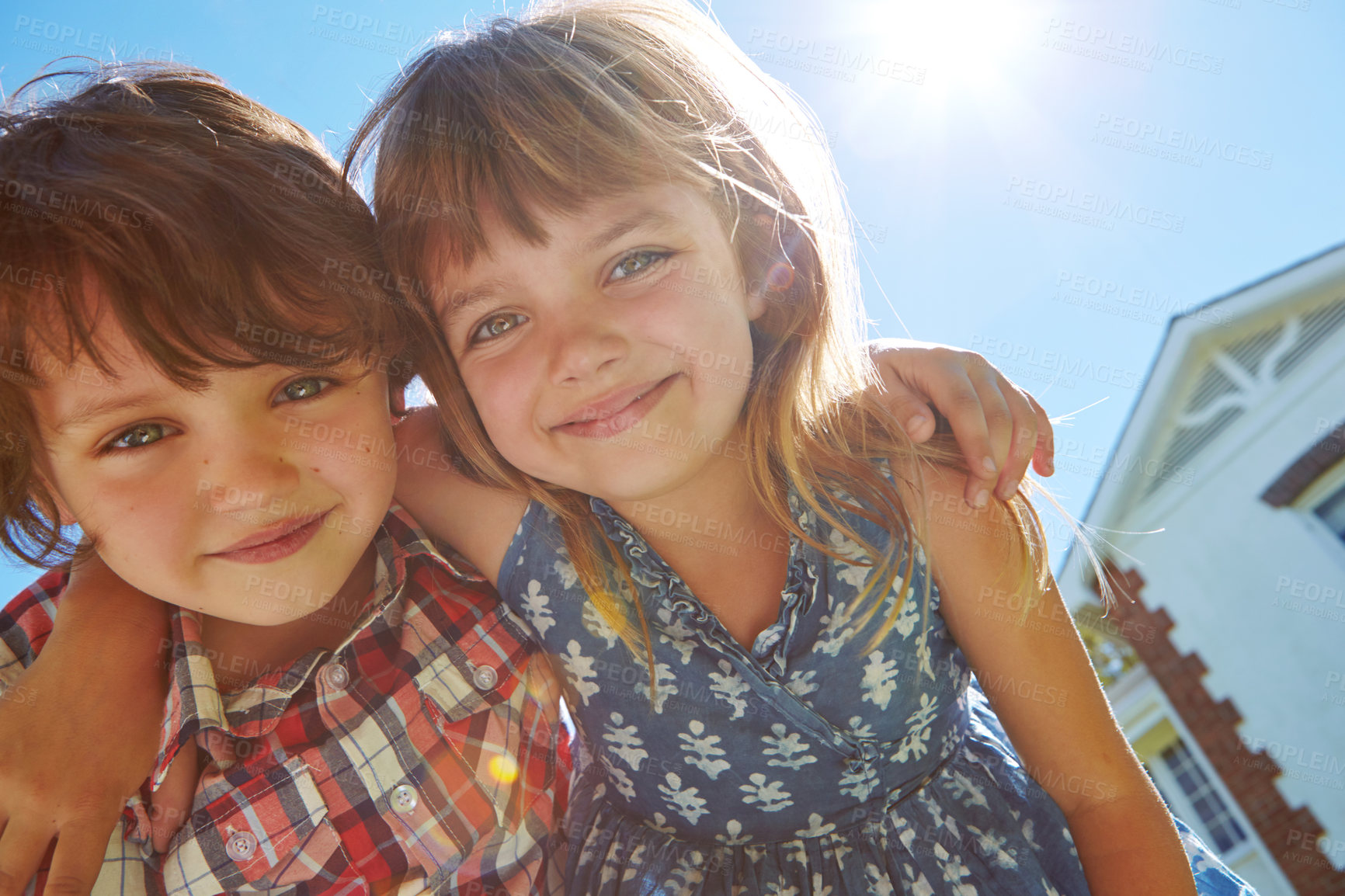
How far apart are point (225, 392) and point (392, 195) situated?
582 millimetres

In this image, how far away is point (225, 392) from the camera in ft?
4.25

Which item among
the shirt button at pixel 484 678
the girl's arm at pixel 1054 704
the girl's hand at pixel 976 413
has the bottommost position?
the girl's arm at pixel 1054 704

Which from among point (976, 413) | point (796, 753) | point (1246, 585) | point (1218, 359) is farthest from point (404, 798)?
point (1218, 359)

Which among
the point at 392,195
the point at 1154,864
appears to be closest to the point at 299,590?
the point at 392,195

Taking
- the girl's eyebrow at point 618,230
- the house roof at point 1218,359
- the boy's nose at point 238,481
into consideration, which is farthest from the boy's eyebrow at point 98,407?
the house roof at point 1218,359

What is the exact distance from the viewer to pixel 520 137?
1.46m

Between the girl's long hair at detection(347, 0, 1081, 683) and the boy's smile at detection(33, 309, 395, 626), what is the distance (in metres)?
0.37

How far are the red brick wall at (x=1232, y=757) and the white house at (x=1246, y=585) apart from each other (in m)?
0.01

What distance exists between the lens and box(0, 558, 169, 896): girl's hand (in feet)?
4.14

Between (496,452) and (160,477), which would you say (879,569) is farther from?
(160,477)

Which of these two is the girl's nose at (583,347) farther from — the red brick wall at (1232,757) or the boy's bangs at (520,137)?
the red brick wall at (1232,757)

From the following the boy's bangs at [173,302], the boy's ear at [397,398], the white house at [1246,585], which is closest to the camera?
the boy's bangs at [173,302]

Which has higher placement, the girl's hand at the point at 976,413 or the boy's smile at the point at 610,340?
the boy's smile at the point at 610,340

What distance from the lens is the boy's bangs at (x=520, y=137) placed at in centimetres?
144
